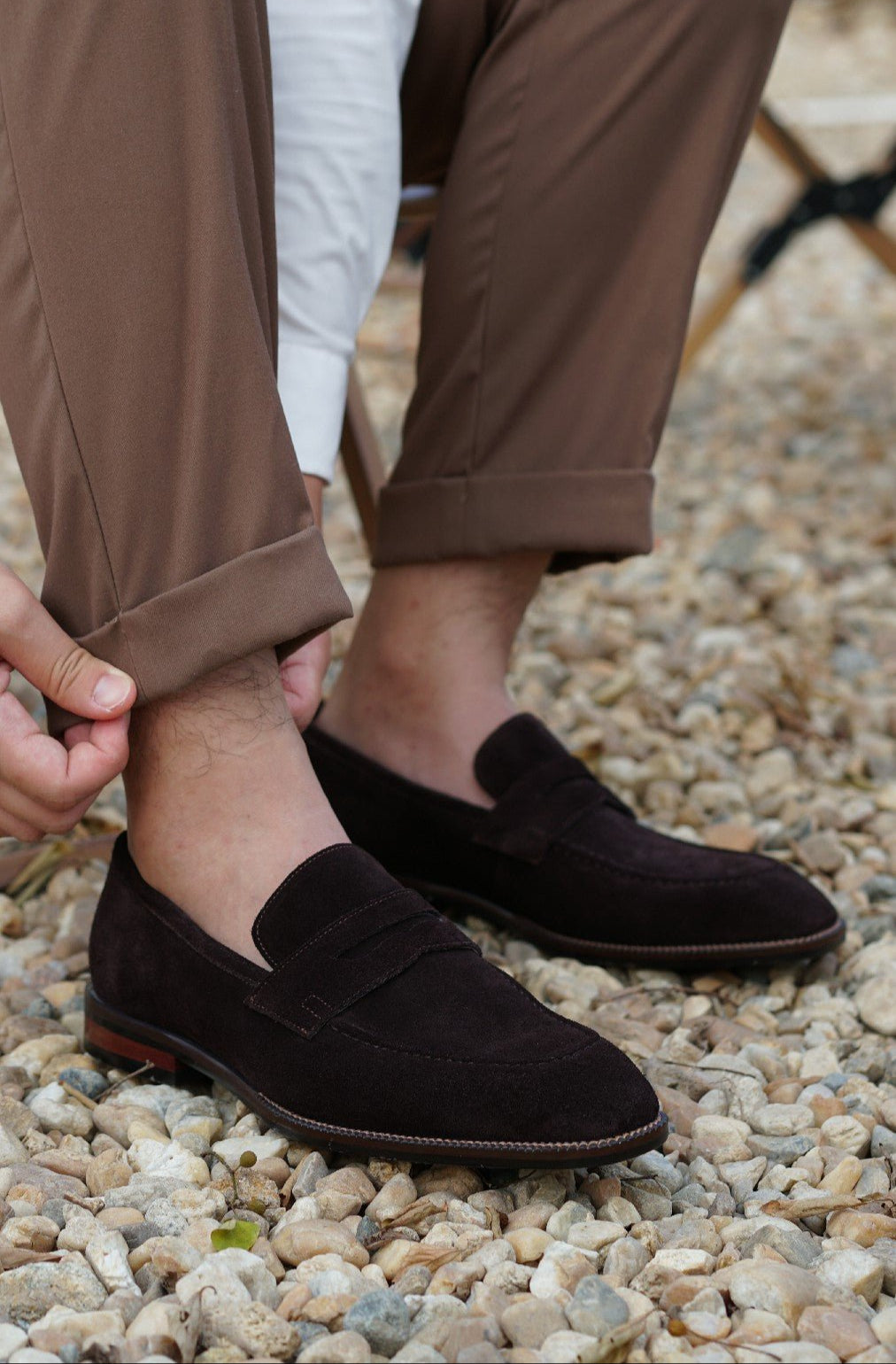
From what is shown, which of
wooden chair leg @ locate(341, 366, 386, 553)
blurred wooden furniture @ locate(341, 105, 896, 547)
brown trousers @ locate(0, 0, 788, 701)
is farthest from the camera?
blurred wooden furniture @ locate(341, 105, 896, 547)

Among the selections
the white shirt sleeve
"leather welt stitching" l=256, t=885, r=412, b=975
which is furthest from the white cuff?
"leather welt stitching" l=256, t=885, r=412, b=975

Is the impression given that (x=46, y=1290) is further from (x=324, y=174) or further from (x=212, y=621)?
(x=324, y=174)

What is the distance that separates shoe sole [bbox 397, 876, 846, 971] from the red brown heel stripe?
0.30m

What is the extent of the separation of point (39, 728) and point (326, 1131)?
295 mm

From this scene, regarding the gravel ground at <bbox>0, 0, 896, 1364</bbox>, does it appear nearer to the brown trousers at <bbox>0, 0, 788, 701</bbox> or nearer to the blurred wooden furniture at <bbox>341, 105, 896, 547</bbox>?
the brown trousers at <bbox>0, 0, 788, 701</bbox>

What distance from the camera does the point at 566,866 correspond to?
1.08 meters

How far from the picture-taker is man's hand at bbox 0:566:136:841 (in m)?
0.80

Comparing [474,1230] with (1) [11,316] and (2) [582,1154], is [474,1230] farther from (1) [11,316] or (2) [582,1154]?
(1) [11,316]

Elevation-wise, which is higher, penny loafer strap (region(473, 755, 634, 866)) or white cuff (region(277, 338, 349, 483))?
white cuff (region(277, 338, 349, 483))

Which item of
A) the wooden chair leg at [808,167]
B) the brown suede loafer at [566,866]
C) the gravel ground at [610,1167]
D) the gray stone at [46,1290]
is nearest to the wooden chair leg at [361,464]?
the gravel ground at [610,1167]

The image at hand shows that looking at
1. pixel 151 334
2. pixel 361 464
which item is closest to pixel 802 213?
pixel 361 464

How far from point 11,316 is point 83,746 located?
257 mm

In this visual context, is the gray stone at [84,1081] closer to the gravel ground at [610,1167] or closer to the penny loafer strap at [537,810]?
the gravel ground at [610,1167]

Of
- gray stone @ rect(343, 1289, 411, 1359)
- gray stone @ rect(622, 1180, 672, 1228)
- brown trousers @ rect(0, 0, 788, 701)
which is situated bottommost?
gray stone @ rect(622, 1180, 672, 1228)
